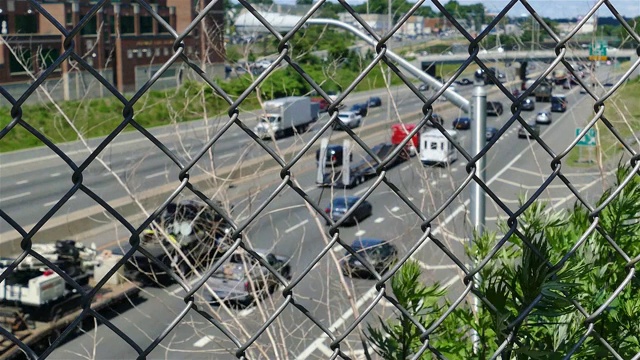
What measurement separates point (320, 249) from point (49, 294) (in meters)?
3.39

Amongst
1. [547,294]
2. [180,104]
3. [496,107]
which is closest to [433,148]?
[496,107]

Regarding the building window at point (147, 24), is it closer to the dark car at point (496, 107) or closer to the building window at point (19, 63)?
the building window at point (19, 63)

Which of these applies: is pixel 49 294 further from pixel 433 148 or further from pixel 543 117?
pixel 543 117

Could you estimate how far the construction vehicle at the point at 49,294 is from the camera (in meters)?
7.59

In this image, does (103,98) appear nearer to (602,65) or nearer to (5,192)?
(5,192)

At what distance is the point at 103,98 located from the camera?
932 centimetres

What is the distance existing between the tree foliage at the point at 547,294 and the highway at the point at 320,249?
2.28 m

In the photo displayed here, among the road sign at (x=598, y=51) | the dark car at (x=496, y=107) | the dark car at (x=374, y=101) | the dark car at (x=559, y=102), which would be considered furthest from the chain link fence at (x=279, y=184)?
the dark car at (x=374, y=101)

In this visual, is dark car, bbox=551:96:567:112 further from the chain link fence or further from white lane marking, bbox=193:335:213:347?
the chain link fence

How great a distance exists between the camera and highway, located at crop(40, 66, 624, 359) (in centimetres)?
630

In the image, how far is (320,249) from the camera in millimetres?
10359

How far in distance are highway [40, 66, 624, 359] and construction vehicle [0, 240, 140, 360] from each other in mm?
299

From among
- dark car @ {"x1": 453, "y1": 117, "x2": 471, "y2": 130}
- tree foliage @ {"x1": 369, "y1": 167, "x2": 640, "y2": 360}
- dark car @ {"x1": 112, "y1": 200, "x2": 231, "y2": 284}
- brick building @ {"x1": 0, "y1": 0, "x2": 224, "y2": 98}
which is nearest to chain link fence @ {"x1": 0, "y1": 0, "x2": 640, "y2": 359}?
tree foliage @ {"x1": 369, "y1": 167, "x2": 640, "y2": 360}

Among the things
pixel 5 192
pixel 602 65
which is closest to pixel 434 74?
pixel 602 65
